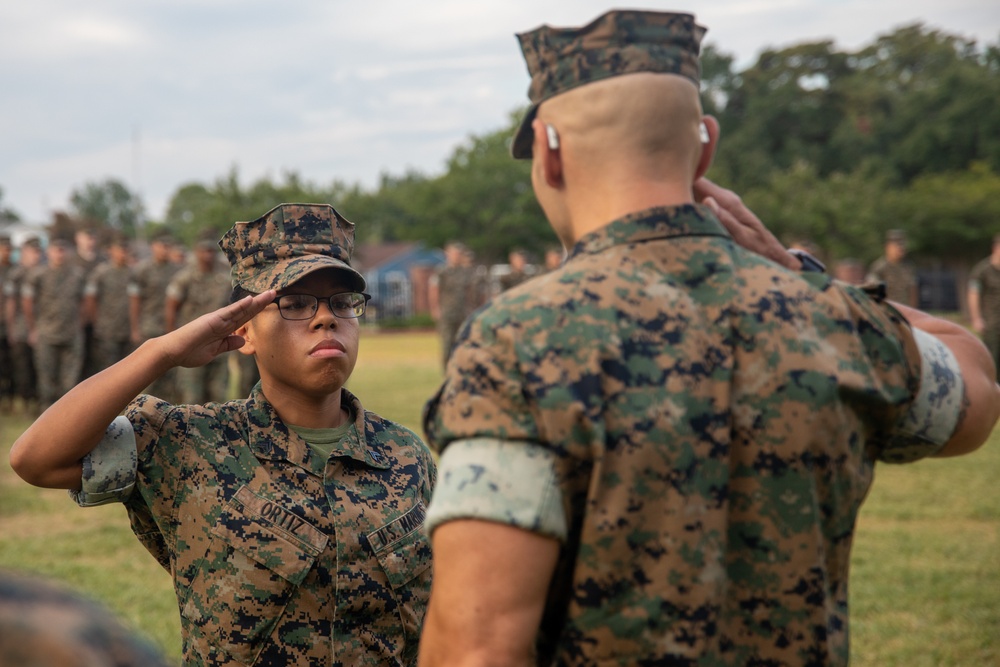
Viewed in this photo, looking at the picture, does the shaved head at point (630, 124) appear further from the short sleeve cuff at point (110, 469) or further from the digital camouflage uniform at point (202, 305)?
the digital camouflage uniform at point (202, 305)

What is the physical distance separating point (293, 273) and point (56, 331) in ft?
41.0

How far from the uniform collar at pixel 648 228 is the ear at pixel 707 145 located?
127 mm

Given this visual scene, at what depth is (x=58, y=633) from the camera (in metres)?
0.86

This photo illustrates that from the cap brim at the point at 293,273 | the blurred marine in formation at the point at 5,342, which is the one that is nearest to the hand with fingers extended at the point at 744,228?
the cap brim at the point at 293,273

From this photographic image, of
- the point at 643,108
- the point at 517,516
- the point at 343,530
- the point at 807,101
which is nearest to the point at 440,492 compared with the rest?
the point at 517,516

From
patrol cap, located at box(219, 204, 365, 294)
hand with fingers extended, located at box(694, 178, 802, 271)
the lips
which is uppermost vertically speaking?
hand with fingers extended, located at box(694, 178, 802, 271)

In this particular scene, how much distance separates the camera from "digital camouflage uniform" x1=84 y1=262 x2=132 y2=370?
1467 cm

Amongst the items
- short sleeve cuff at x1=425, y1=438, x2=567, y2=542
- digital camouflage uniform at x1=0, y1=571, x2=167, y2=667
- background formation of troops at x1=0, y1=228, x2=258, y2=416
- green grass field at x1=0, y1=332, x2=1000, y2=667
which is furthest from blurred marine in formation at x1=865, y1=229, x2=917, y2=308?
digital camouflage uniform at x1=0, y1=571, x2=167, y2=667

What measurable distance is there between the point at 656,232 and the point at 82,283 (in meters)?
14.2

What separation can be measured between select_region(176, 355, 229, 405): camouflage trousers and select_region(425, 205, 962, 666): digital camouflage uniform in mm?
10108

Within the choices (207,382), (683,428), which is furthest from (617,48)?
(207,382)

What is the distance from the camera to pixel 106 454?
97.0 inches

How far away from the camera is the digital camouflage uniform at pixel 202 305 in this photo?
11.4m

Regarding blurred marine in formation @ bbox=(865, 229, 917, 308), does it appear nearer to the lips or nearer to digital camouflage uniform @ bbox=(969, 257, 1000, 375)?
digital camouflage uniform @ bbox=(969, 257, 1000, 375)
